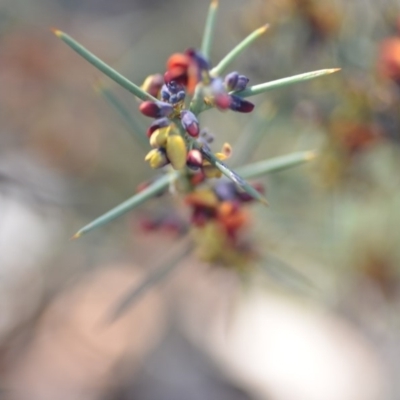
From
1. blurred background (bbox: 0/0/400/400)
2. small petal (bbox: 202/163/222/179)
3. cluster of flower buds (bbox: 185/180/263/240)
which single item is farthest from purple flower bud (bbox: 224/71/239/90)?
blurred background (bbox: 0/0/400/400)

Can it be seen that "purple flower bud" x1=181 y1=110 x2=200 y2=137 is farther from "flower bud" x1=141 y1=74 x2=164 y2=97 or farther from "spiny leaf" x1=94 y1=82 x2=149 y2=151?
"spiny leaf" x1=94 y1=82 x2=149 y2=151

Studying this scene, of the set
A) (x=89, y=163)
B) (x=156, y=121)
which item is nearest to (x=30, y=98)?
(x=89, y=163)

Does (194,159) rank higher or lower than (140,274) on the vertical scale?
lower

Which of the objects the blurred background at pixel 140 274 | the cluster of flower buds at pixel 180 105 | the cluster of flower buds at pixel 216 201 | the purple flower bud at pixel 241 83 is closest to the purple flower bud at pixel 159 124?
the cluster of flower buds at pixel 180 105

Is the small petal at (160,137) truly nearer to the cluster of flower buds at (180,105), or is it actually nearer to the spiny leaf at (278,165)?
the cluster of flower buds at (180,105)

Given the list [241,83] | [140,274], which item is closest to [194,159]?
[241,83]

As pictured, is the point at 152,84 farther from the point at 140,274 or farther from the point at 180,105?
the point at 140,274
